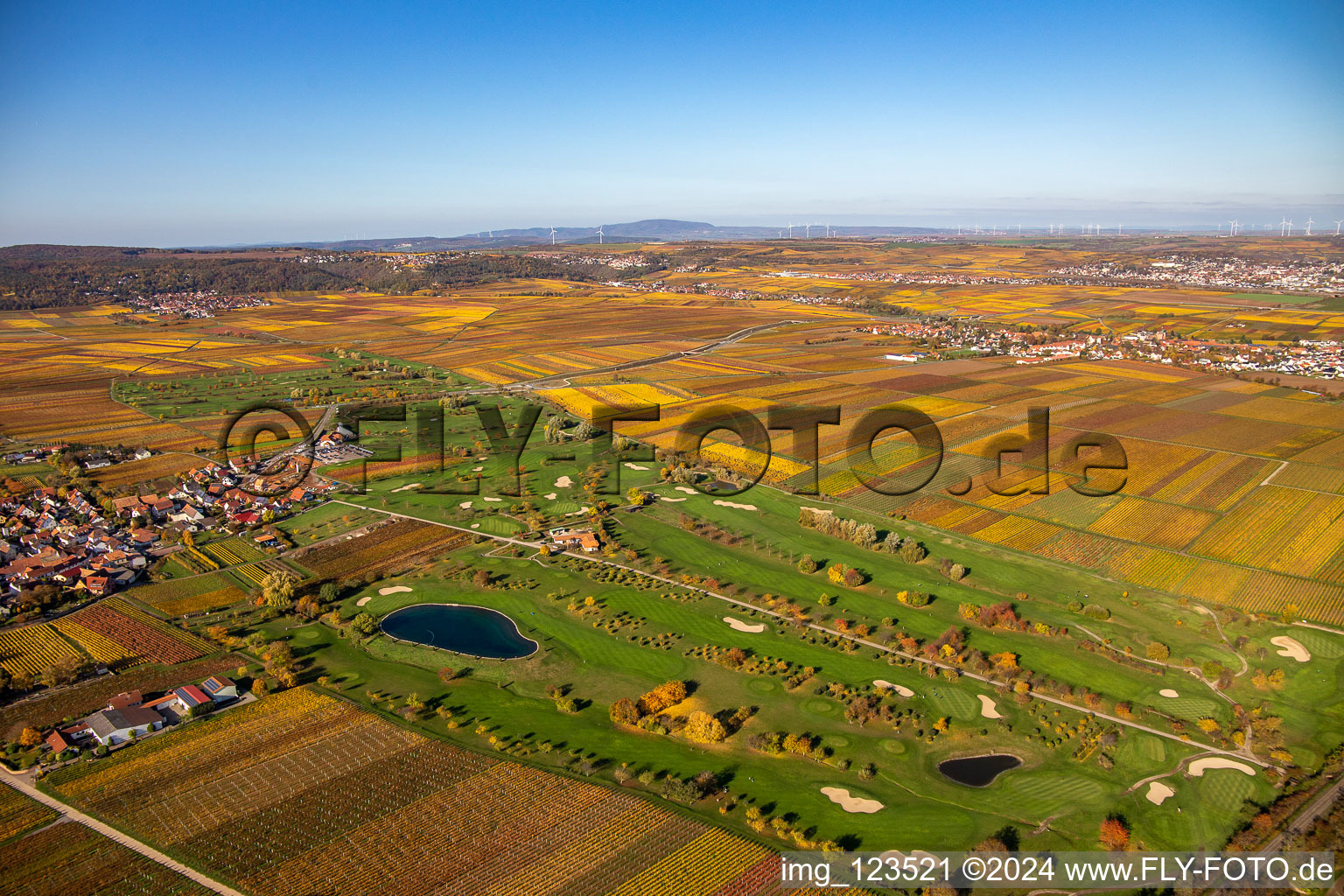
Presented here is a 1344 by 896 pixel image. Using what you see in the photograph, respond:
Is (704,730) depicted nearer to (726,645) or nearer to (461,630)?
(726,645)

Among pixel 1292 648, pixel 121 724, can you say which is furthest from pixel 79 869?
pixel 1292 648

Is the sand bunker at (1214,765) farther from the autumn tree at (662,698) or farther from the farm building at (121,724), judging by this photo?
the farm building at (121,724)

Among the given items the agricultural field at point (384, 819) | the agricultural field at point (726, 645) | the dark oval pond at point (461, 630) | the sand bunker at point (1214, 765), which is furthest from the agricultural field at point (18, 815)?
the sand bunker at point (1214, 765)

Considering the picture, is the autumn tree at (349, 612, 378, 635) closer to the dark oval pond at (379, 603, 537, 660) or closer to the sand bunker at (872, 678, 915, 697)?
the dark oval pond at (379, 603, 537, 660)

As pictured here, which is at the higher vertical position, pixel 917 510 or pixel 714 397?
pixel 714 397

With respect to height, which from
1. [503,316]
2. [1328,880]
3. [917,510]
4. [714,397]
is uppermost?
[503,316]

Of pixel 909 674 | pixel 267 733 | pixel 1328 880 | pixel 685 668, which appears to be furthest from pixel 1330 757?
pixel 267 733

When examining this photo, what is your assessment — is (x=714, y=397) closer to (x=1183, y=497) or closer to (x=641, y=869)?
(x=1183, y=497)

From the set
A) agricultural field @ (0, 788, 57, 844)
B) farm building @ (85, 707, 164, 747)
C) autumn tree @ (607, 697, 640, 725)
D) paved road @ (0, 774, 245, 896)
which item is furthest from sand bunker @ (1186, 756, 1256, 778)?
agricultural field @ (0, 788, 57, 844)
